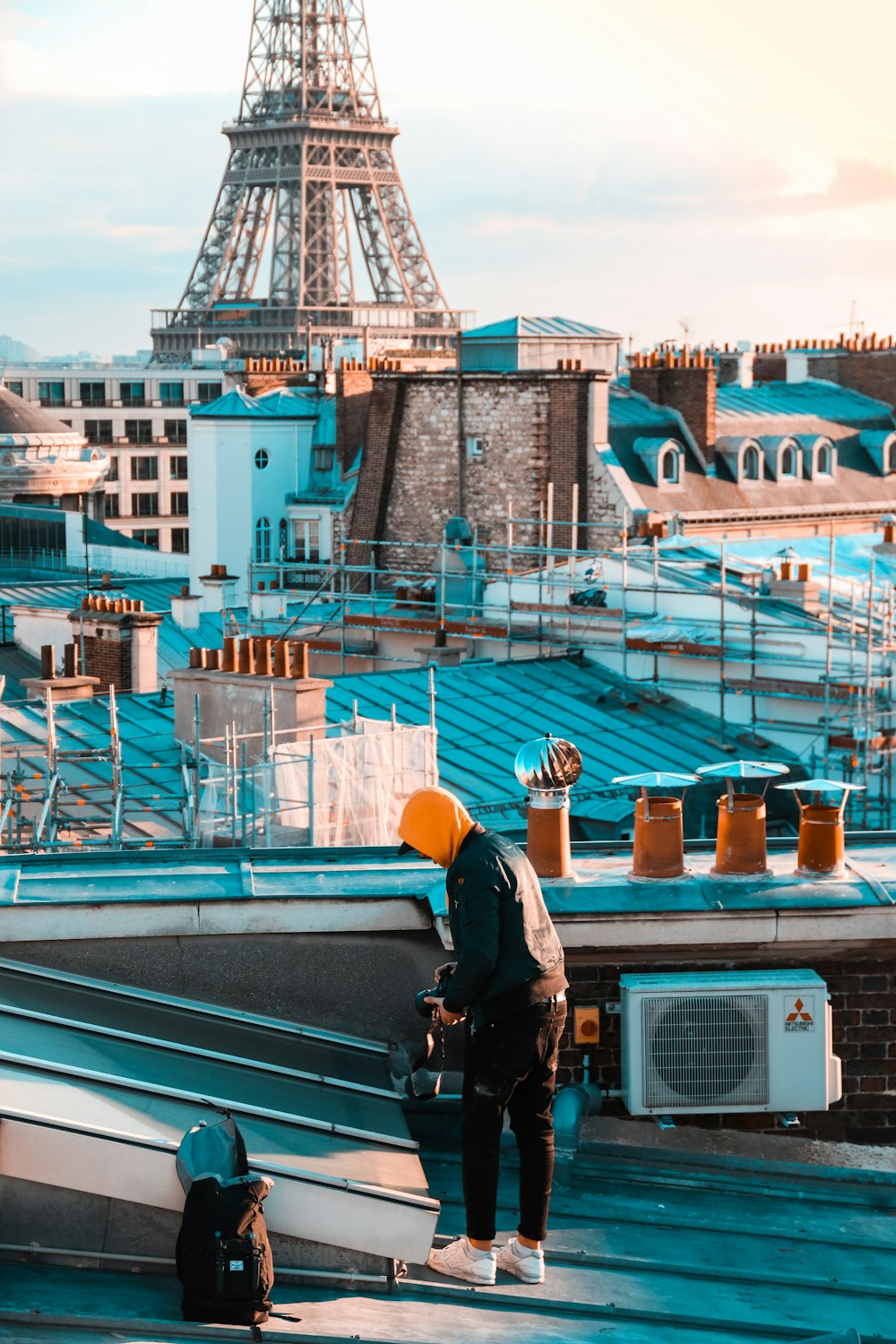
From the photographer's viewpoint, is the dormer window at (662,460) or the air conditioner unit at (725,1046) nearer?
the air conditioner unit at (725,1046)

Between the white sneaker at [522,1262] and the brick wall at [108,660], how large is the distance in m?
17.0

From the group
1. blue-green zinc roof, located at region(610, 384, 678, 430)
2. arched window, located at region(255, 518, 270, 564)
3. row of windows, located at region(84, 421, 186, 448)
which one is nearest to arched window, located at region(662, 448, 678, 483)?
blue-green zinc roof, located at region(610, 384, 678, 430)

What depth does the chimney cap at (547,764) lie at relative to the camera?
7121 mm

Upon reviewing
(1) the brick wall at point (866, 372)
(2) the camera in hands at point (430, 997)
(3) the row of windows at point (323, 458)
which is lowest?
(2) the camera in hands at point (430, 997)

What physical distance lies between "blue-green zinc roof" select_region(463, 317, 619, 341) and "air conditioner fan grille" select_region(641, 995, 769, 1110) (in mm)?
36391

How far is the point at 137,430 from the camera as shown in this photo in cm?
9388

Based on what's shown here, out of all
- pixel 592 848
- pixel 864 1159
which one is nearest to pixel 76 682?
pixel 592 848

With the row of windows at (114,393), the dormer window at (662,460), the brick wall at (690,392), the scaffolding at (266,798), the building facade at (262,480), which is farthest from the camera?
the row of windows at (114,393)

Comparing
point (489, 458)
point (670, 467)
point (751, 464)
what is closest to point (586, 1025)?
point (489, 458)

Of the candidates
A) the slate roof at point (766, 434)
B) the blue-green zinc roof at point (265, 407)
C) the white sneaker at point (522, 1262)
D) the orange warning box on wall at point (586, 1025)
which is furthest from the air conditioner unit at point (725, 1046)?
the blue-green zinc roof at point (265, 407)

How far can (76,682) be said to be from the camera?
21531 millimetres

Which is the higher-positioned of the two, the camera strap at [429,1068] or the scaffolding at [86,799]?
the camera strap at [429,1068]

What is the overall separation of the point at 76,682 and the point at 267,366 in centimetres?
4601

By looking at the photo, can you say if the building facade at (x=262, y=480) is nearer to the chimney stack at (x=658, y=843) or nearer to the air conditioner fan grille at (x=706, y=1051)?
the chimney stack at (x=658, y=843)
